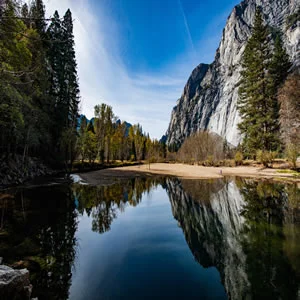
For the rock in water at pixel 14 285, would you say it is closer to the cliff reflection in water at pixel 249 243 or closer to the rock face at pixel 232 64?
the cliff reflection in water at pixel 249 243

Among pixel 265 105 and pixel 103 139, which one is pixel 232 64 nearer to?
pixel 265 105

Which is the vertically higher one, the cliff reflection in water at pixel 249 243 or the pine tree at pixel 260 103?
the pine tree at pixel 260 103

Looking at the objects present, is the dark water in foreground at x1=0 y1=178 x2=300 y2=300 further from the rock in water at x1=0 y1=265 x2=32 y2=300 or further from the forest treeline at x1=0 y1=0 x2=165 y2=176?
the forest treeline at x1=0 y1=0 x2=165 y2=176

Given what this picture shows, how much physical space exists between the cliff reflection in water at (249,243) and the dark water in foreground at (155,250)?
19 millimetres

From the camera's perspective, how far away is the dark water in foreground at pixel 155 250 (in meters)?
3.60

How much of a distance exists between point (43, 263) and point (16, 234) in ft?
7.32

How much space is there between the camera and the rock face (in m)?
63.3

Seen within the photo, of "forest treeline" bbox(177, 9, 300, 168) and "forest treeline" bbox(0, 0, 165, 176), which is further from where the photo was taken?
"forest treeline" bbox(177, 9, 300, 168)

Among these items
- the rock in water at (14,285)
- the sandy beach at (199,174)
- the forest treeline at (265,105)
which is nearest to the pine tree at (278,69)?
the forest treeline at (265,105)

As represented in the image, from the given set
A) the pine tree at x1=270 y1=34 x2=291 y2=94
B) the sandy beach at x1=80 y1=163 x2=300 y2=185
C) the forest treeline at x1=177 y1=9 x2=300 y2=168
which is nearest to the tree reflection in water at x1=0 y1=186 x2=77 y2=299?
the sandy beach at x1=80 y1=163 x2=300 y2=185

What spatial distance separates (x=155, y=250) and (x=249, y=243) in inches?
110

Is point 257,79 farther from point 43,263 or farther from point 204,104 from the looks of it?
point 204,104

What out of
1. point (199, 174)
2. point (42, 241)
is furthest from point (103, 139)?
point (42, 241)

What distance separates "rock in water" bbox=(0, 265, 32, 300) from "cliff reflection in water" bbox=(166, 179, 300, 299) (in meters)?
3.54
